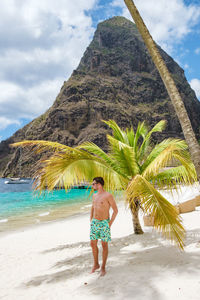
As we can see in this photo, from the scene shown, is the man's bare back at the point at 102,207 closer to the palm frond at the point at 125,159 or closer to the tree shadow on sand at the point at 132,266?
the tree shadow on sand at the point at 132,266

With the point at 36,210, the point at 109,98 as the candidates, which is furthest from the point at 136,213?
the point at 109,98

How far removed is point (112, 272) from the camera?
361 cm

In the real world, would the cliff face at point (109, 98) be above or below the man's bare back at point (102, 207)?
above

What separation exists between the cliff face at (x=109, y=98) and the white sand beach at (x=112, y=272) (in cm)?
7901

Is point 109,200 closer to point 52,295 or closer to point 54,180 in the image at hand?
point 54,180

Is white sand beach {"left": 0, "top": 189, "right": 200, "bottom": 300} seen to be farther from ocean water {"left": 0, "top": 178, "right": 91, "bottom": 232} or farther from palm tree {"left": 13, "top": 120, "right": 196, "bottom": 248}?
ocean water {"left": 0, "top": 178, "right": 91, "bottom": 232}

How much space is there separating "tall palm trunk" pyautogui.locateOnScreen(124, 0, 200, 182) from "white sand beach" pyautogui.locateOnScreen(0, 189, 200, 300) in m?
1.78

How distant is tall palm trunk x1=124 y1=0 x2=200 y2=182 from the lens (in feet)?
13.7

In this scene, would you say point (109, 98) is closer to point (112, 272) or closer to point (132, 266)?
point (132, 266)

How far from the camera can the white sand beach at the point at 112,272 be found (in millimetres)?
2840

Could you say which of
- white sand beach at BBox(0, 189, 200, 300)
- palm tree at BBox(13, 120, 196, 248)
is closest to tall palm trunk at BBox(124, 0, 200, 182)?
palm tree at BBox(13, 120, 196, 248)

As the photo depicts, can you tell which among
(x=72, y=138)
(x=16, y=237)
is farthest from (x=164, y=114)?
(x=16, y=237)

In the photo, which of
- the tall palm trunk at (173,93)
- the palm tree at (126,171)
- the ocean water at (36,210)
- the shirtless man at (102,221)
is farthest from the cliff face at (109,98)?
the shirtless man at (102,221)

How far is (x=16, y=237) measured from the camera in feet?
29.0
